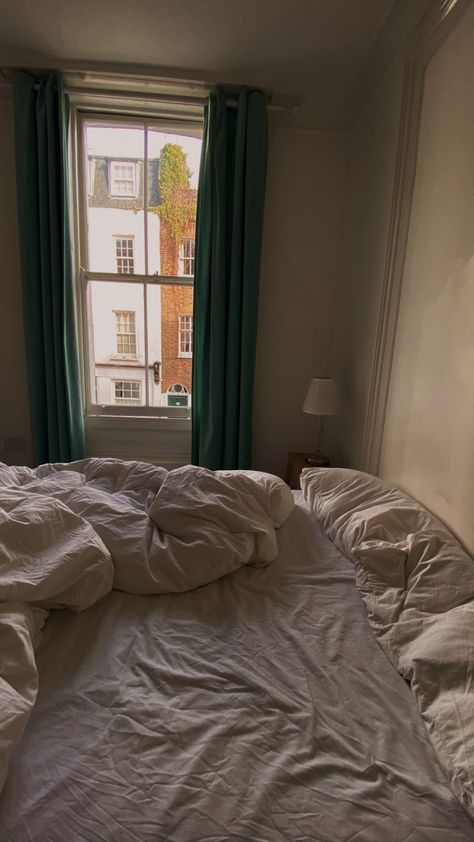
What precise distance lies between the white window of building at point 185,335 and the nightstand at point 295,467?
36.0 inches

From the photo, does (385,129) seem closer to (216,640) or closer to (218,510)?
(218,510)

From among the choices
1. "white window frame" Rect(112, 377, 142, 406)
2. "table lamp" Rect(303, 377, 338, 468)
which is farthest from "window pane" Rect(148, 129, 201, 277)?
"table lamp" Rect(303, 377, 338, 468)

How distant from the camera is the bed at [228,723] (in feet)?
2.14

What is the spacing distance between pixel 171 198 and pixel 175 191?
46 mm

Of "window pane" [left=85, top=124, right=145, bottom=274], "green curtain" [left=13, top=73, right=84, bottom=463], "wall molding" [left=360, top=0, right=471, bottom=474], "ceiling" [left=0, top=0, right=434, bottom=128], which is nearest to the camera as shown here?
"wall molding" [left=360, top=0, right=471, bottom=474]

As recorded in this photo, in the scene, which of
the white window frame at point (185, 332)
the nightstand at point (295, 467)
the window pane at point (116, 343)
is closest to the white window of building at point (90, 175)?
the window pane at point (116, 343)

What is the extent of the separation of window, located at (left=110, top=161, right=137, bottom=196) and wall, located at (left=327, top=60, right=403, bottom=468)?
1258mm

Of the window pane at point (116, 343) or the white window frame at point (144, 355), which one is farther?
the window pane at point (116, 343)

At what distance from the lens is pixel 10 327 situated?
262cm

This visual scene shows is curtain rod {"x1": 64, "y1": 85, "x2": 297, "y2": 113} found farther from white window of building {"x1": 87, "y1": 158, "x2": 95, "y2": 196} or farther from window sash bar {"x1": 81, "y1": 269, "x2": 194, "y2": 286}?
window sash bar {"x1": 81, "y1": 269, "x2": 194, "y2": 286}

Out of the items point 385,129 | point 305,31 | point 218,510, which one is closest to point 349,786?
point 218,510

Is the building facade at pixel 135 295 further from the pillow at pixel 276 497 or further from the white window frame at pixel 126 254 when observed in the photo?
the pillow at pixel 276 497

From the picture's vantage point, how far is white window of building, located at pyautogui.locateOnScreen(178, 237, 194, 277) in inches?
104

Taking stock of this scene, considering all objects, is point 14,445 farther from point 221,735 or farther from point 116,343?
point 221,735
